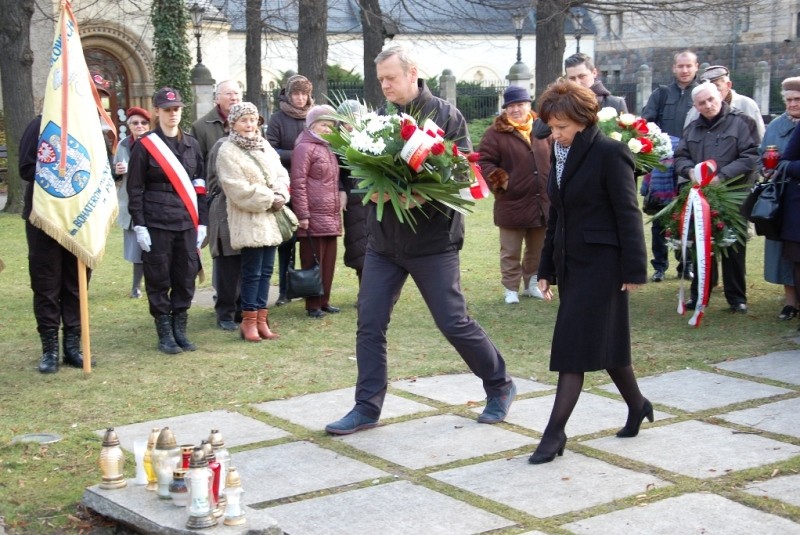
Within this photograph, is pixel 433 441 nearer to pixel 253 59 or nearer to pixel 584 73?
pixel 584 73

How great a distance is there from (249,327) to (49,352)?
1.58 metres

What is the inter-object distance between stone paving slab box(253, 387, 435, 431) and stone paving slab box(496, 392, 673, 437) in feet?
1.83

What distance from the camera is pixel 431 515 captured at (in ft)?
15.2

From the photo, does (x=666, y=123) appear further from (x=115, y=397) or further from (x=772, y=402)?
(x=115, y=397)

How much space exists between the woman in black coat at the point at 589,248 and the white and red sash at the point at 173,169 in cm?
356

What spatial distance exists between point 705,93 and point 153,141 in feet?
14.9

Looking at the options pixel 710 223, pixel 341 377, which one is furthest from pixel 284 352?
pixel 710 223

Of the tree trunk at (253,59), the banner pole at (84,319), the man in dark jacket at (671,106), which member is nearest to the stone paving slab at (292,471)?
the banner pole at (84,319)

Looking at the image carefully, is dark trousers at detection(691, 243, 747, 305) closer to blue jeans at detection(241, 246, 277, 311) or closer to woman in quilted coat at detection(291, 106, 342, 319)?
woman in quilted coat at detection(291, 106, 342, 319)

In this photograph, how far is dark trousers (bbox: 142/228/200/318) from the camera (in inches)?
317

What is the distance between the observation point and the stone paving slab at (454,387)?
6.70 m

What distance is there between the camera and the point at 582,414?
20.4 ft

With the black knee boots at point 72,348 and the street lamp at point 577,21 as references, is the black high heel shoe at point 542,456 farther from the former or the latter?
the street lamp at point 577,21

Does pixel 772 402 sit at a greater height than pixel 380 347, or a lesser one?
lesser
